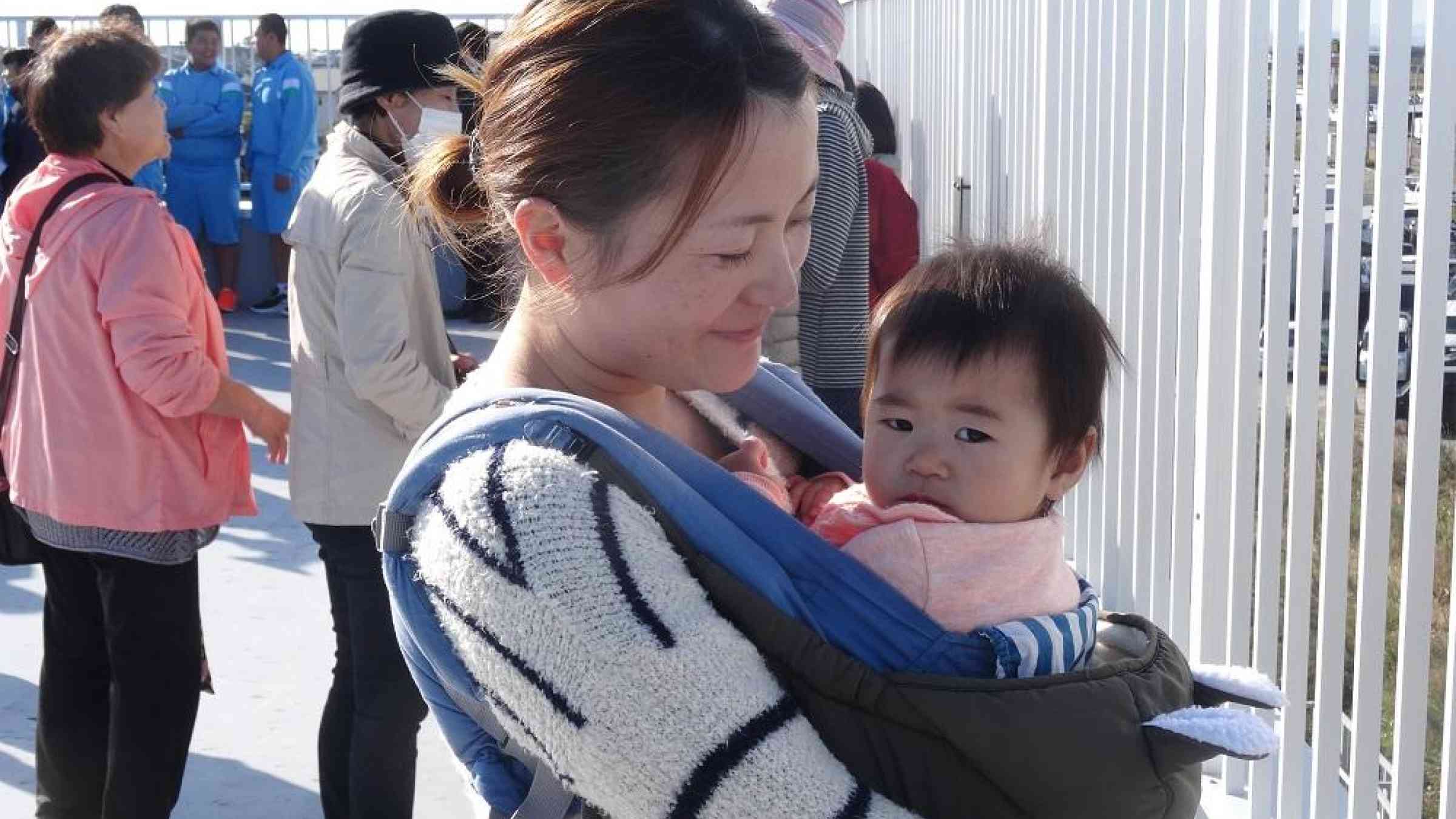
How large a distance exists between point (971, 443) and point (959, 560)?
0.59ft

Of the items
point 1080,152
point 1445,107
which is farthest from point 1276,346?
point 1080,152

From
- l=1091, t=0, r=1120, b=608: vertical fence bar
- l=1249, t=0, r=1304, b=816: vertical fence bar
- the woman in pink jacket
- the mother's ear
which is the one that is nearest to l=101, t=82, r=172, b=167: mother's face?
the woman in pink jacket

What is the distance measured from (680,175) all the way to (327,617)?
14.6 feet

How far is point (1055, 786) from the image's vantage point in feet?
3.94

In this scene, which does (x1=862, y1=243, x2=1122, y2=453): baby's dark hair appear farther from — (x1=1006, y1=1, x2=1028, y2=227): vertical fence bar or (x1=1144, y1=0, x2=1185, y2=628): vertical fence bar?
(x1=1006, y1=1, x2=1028, y2=227): vertical fence bar

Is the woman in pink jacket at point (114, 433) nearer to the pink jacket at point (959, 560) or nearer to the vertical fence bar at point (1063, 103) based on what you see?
the vertical fence bar at point (1063, 103)

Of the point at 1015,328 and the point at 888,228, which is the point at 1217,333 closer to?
the point at 1015,328

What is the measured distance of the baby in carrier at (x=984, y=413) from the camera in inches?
58.9

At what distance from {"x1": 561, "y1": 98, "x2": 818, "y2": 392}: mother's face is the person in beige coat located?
6.36 feet

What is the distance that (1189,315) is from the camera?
10.1ft

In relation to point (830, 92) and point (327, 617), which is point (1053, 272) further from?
point (327, 617)

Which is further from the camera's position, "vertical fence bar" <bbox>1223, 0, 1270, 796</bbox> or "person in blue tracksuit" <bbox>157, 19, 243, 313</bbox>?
"person in blue tracksuit" <bbox>157, 19, 243, 313</bbox>

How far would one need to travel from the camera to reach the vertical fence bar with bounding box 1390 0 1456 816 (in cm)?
216

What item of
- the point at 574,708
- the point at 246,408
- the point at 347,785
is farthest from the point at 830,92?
the point at 574,708
